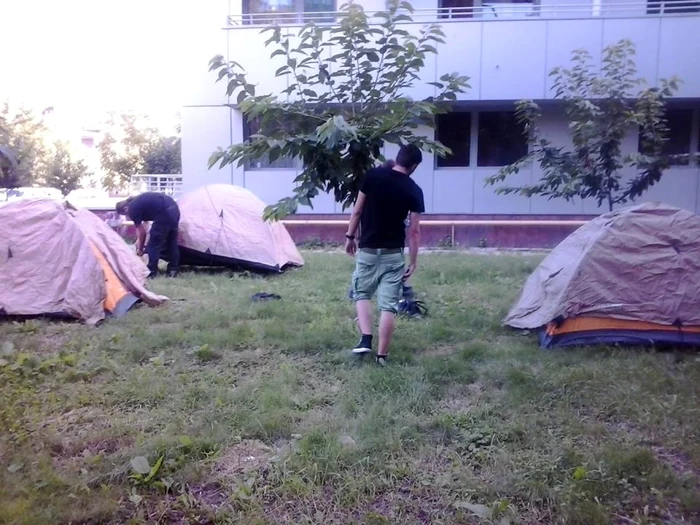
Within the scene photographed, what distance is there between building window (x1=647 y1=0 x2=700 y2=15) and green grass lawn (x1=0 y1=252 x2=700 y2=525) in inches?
383

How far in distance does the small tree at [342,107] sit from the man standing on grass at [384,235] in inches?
17.7

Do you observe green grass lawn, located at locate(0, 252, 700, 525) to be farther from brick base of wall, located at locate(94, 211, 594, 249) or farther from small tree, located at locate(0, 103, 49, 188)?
small tree, located at locate(0, 103, 49, 188)

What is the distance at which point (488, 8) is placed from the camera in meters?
13.4

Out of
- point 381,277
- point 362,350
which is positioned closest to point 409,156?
point 381,277

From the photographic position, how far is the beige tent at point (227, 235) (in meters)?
9.66

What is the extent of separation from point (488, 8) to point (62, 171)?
977 inches

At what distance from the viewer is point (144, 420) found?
4.18 meters

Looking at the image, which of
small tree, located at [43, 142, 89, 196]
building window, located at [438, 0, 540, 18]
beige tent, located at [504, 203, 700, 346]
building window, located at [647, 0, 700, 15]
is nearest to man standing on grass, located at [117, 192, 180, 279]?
beige tent, located at [504, 203, 700, 346]

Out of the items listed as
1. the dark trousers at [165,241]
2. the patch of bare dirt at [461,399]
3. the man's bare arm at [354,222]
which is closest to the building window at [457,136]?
the dark trousers at [165,241]

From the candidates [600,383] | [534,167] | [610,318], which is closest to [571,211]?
[534,167]

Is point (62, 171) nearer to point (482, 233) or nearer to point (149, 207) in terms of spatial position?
point (482, 233)

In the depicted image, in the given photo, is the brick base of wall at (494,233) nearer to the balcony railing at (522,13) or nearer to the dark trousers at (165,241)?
the balcony railing at (522,13)

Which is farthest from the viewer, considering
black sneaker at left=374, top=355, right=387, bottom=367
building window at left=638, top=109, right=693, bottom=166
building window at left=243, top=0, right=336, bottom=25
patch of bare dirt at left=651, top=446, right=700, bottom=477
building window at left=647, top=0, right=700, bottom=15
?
building window at left=243, top=0, right=336, bottom=25

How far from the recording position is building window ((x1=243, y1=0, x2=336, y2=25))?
13906 millimetres
